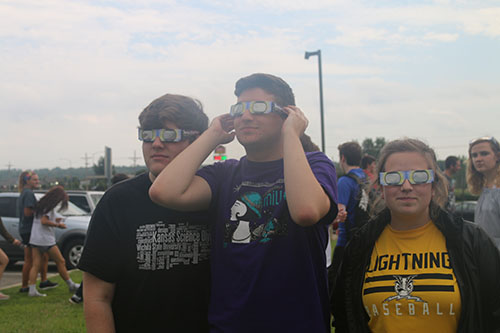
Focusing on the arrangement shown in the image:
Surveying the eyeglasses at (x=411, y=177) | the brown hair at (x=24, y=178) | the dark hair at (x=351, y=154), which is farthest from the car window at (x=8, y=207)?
the eyeglasses at (x=411, y=177)

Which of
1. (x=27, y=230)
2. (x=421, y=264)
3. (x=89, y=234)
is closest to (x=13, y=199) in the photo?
(x=27, y=230)

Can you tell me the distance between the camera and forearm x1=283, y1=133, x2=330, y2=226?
2070mm

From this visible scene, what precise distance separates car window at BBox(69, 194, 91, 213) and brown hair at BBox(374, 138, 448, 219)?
35.4 feet

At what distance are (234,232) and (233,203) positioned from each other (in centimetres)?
15

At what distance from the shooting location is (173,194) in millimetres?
2287

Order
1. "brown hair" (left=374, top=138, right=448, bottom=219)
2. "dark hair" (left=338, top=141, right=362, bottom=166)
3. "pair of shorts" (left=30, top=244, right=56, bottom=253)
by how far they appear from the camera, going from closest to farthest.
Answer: "brown hair" (left=374, top=138, right=448, bottom=219), "dark hair" (left=338, top=141, right=362, bottom=166), "pair of shorts" (left=30, top=244, right=56, bottom=253)

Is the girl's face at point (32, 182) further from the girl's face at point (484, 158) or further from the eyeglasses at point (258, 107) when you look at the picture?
the eyeglasses at point (258, 107)

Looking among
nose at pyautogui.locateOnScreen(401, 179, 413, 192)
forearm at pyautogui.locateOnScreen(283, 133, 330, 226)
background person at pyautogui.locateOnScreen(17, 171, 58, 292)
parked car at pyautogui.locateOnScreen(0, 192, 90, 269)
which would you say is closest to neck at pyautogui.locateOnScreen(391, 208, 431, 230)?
nose at pyautogui.locateOnScreen(401, 179, 413, 192)

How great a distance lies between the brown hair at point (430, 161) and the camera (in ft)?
8.76

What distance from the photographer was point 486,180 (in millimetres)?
5074

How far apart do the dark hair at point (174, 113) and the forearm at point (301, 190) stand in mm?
626

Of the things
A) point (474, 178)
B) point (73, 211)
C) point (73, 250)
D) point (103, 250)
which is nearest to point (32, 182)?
point (73, 250)

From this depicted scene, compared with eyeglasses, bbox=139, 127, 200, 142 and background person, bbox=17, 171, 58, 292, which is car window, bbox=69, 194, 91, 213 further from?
eyeglasses, bbox=139, 127, 200, 142

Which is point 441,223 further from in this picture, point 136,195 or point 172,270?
point 136,195
